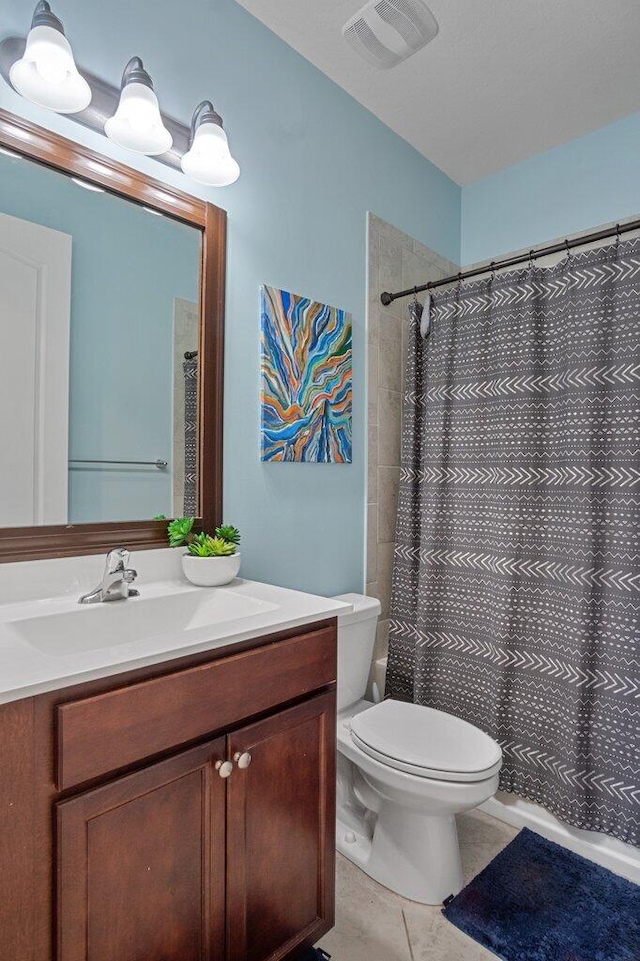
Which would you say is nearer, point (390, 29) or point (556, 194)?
point (390, 29)

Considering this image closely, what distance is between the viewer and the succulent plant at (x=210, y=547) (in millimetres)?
1408

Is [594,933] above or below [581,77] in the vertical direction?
below

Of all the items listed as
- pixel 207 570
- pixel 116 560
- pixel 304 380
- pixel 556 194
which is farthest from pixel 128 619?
pixel 556 194

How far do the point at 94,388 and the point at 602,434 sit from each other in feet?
4.91

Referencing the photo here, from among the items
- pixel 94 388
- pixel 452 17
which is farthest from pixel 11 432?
pixel 452 17

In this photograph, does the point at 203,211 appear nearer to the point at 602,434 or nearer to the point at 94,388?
the point at 94,388

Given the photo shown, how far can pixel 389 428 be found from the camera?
2209 millimetres

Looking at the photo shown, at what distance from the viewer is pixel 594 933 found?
137 centimetres

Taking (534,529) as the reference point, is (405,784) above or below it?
below

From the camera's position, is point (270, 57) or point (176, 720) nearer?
point (176, 720)

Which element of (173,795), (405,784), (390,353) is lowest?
(405,784)

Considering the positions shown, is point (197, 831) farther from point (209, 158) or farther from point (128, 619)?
point (209, 158)

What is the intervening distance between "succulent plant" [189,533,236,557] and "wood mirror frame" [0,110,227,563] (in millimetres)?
83

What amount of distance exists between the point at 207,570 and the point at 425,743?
80cm
